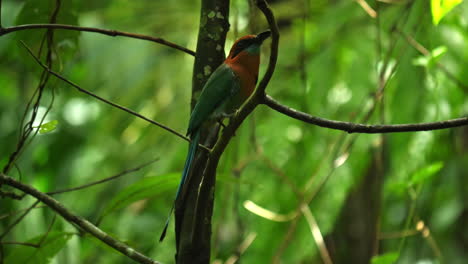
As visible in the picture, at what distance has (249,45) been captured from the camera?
1354 millimetres

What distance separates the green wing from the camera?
3.75 ft

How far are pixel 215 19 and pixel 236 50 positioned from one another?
9.3 inches

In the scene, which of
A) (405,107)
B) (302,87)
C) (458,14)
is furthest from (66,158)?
(458,14)

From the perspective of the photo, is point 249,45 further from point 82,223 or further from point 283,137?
point 283,137

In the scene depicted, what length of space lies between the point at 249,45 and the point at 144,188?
405 millimetres

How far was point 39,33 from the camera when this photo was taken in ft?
5.01

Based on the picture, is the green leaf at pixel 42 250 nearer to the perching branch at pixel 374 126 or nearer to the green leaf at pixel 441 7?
the perching branch at pixel 374 126

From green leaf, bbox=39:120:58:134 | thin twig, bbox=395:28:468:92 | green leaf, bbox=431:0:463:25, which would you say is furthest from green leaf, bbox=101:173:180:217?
thin twig, bbox=395:28:468:92

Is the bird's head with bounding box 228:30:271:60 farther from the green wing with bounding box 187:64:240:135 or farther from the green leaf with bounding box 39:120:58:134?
the green leaf with bounding box 39:120:58:134

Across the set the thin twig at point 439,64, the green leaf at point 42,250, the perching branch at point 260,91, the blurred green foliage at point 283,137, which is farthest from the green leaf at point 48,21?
the thin twig at point 439,64

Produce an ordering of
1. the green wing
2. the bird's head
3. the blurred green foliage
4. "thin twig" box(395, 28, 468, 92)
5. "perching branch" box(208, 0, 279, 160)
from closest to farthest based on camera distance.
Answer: "perching branch" box(208, 0, 279, 160)
the green wing
the bird's head
the blurred green foliage
"thin twig" box(395, 28, 468, 92)

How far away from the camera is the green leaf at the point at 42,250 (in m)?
1.34

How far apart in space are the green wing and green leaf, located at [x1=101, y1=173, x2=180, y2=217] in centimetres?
13

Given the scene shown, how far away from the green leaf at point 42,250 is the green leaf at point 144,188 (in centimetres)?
11
